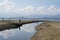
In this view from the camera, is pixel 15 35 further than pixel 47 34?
Yes

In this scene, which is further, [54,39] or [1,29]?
[1,29]

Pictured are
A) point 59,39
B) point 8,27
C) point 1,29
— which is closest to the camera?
point 59,39

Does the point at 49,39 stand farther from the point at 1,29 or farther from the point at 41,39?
the point at 1,29

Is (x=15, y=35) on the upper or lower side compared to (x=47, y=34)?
lower

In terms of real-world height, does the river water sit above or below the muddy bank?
below

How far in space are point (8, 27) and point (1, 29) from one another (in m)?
4.21

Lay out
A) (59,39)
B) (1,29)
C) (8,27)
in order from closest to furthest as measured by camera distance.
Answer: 1. (59,39)
2. (1,29)
3. (8,27)

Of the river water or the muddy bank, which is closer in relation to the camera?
the muddy bank

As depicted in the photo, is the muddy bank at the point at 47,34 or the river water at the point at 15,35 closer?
the muddy bank at the point at 47,34

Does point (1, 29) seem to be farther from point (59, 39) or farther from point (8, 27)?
point (59, 39)

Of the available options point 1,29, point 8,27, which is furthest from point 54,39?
point 8,27

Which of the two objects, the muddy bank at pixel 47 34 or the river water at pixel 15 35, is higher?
the muddy bank at pixel 47 34

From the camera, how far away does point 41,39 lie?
2219 centimetres

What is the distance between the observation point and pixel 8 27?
124ft
